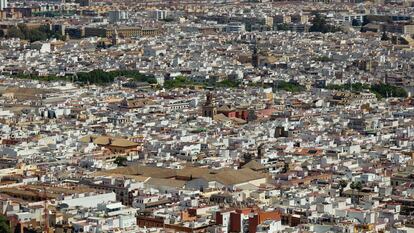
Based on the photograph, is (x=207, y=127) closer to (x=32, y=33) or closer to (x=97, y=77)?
(x=97, y=77)

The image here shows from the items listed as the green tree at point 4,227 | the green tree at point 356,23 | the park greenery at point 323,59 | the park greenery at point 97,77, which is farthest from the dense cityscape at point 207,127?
the green tree at point 356,23

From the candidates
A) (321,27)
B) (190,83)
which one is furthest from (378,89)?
(321,27)

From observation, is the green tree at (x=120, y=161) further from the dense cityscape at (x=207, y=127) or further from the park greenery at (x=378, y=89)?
the park greenery at (x=378, y=89)

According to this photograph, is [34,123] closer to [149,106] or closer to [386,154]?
[149,106]

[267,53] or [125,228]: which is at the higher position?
[125,228]

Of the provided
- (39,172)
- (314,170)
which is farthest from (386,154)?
(39,172)

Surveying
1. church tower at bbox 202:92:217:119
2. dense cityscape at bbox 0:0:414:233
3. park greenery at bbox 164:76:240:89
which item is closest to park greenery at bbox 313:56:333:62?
dense cityscape at bbox 0:0:414:233
